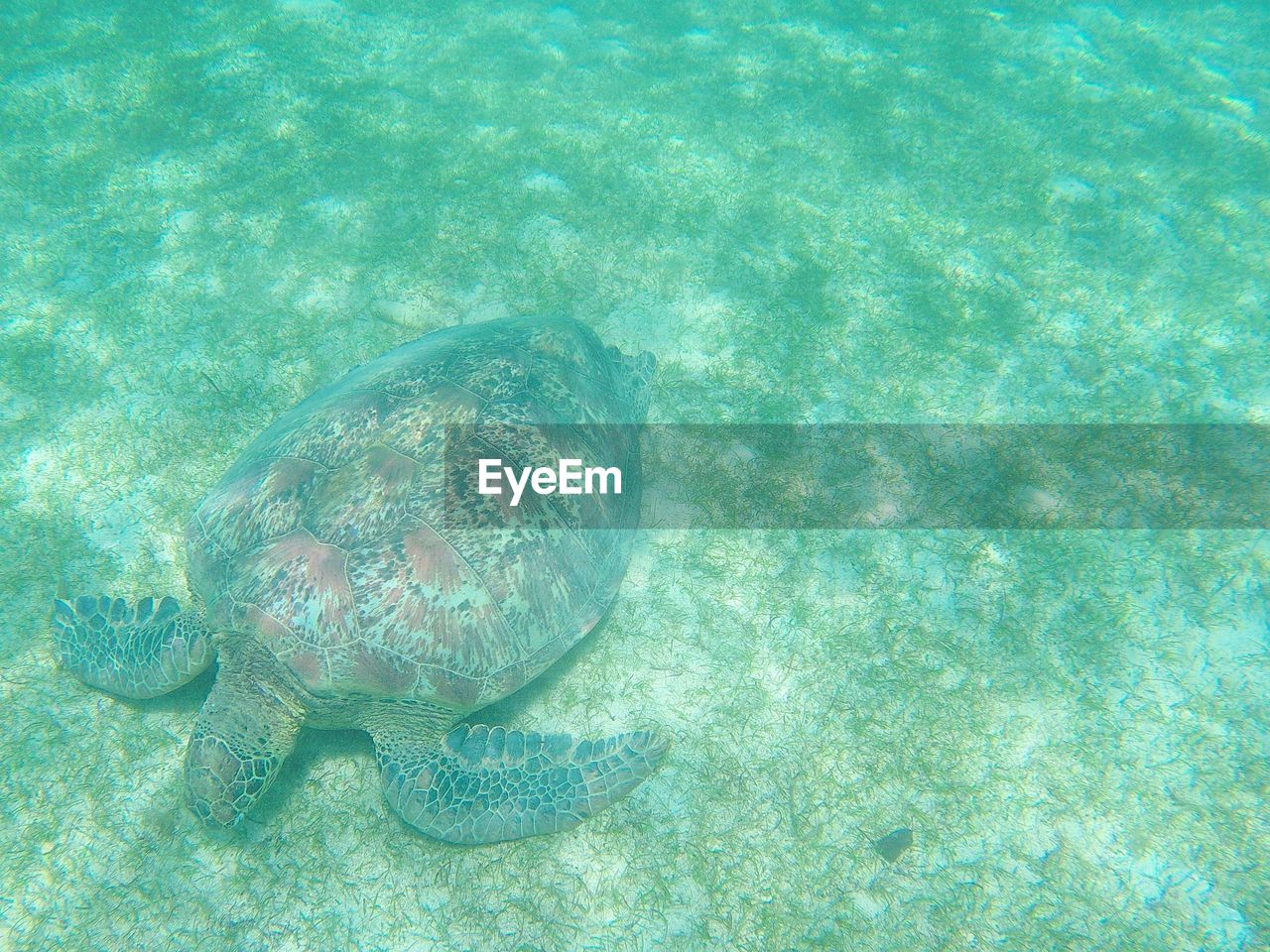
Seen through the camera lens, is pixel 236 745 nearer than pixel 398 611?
Yes

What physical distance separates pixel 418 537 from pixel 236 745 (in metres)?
1.14

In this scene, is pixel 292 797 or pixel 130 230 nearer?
pixel 292 797

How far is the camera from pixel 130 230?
16.2 ft

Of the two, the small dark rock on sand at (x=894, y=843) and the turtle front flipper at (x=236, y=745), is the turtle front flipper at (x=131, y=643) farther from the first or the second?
the small dark rock on sand at (x=894, y=843)

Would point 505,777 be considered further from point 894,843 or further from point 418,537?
point 894,843

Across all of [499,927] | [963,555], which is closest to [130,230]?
[499,927]

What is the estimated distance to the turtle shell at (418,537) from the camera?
2.75m

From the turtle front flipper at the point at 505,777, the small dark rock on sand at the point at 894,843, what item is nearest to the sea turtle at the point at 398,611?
the turtle front flipper at the point at 505,777

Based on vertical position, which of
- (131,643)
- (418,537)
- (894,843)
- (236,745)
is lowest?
(894,843)

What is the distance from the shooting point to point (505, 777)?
291 centimetres

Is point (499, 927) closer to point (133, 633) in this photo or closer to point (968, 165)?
point (133, 633)

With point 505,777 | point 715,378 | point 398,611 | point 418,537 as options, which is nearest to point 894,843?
point 505,777

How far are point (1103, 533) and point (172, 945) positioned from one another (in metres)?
5.36

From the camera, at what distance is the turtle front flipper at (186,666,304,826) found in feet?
8.39
